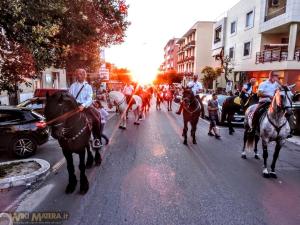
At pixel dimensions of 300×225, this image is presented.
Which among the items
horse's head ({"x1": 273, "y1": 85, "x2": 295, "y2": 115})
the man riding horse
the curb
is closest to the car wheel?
the curb

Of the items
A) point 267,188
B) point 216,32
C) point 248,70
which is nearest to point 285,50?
point 248,70

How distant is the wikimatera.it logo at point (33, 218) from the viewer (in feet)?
13.5

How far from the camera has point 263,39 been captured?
964 inches

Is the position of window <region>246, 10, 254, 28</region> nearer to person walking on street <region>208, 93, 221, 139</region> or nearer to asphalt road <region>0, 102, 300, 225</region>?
person walking on street <region>208, 93, 221, 139</region>

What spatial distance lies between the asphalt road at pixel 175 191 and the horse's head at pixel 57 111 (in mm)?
1428

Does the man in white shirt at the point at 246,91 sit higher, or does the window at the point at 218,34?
the window at the point at 218,34

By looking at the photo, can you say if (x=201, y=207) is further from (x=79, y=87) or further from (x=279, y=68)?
(x=279, y=68)

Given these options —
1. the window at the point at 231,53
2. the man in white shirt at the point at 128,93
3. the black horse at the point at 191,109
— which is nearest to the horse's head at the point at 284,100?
the black horse at the point at 191,109

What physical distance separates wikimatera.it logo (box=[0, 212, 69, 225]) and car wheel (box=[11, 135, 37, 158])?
343 centimetres

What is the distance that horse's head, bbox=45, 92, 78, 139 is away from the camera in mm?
4430

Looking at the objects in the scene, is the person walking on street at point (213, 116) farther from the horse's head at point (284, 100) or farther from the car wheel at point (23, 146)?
the car wheel at point (23, 146)

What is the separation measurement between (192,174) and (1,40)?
572 centimetres

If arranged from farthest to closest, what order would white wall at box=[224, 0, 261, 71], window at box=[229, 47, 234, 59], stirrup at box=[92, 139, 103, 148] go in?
window at box=[229, 47, 234, 59]
white wall at box=[224, 0, 261, 71]
stirrup at box=[92, 139, 103, 148]

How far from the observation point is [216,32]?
1492 inches
